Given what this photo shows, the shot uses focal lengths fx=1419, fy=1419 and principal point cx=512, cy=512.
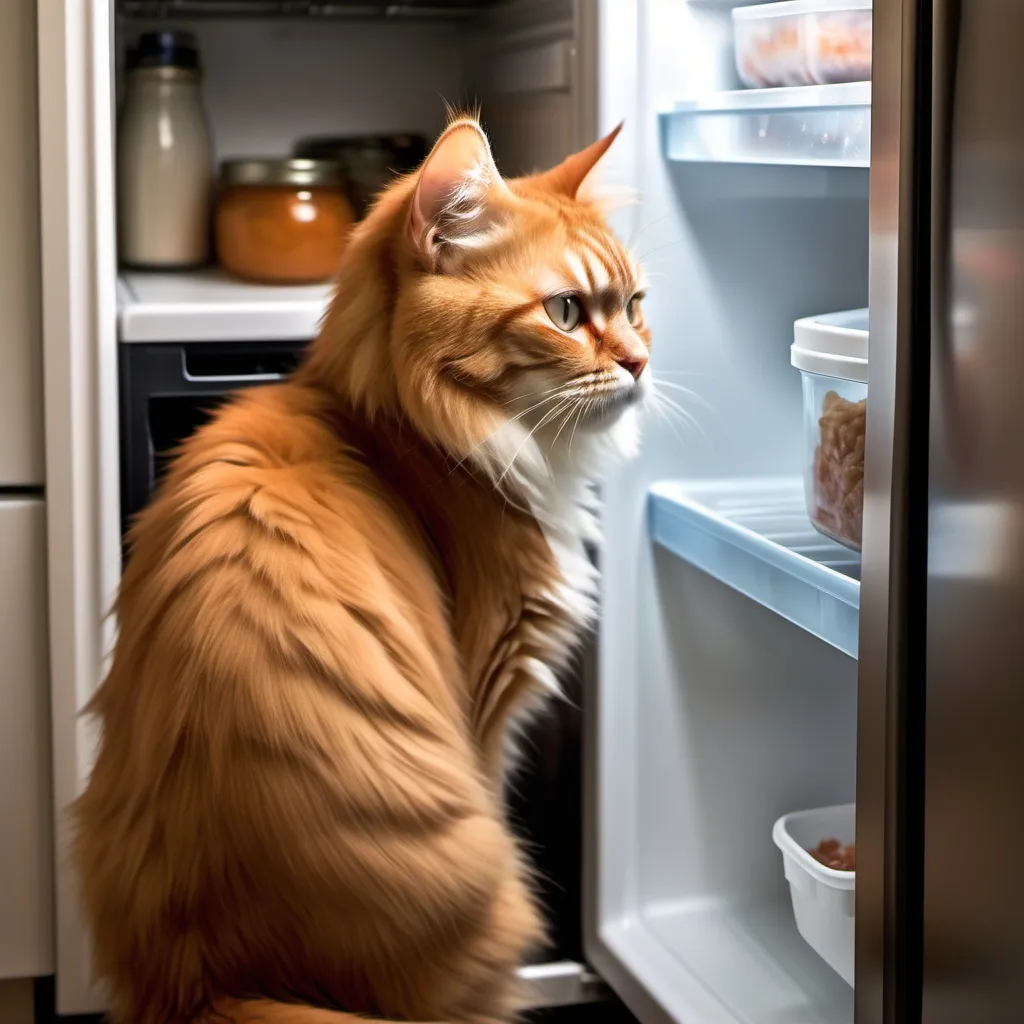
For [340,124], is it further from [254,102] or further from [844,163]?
[844,163]

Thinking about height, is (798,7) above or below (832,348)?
above

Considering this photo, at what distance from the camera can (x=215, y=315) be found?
4.36 ft

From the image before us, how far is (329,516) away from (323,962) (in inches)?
12.6

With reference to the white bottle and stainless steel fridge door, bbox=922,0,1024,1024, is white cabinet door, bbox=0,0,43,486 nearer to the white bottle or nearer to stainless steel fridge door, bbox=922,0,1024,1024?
the white bottle

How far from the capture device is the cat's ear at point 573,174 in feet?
3.82

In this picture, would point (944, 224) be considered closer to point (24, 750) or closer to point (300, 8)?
point (24, 750)

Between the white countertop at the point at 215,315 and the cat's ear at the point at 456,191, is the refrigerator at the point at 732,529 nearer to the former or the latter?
the white countertop at the point at 215,315

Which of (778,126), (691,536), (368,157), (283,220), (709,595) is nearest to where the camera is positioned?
(778,126)

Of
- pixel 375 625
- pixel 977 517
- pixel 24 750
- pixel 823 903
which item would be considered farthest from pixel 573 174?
pixel 24 750

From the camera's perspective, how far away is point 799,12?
1.14m

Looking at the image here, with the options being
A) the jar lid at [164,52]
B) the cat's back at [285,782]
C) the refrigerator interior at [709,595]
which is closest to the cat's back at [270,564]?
the cat's back at [285,782]

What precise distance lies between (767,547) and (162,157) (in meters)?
0.83

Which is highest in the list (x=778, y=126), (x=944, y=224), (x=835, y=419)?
(x=778, y=126)

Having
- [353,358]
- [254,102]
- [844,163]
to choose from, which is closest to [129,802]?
[353,358]
